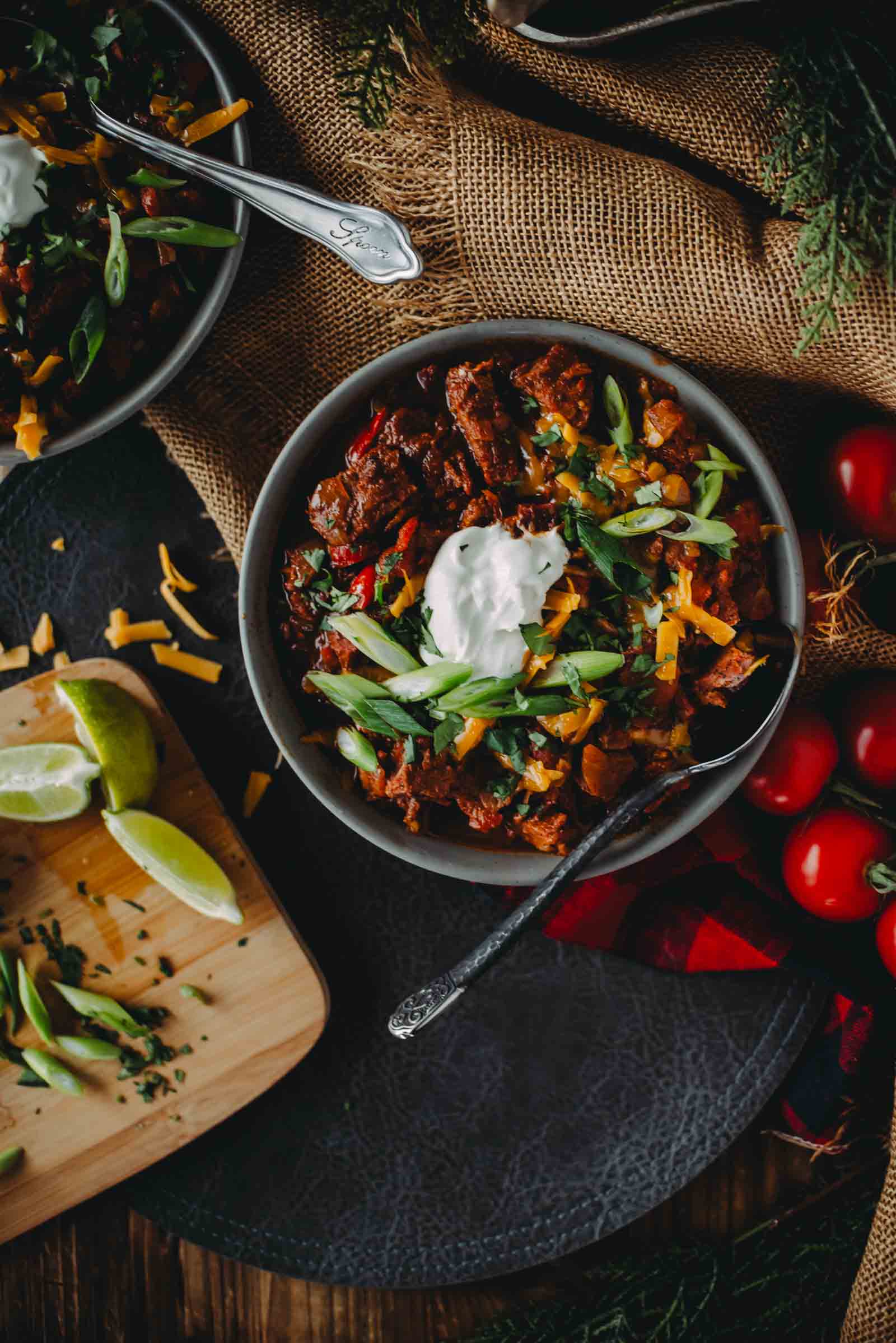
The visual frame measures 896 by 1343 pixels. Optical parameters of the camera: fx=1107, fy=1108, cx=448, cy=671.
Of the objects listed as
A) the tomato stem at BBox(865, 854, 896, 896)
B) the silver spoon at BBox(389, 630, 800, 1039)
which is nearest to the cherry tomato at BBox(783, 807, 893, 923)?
the tomato stem at BBox(865, 854, 896, 896)

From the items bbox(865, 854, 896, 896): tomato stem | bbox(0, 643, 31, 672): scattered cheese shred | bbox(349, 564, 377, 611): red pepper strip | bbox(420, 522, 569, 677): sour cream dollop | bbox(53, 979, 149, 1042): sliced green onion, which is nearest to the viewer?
bbox(420, 522, 569, 677): sour cream dollop

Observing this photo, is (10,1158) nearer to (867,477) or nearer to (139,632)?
(139,632)

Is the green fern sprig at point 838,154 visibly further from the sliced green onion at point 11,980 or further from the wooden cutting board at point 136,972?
the sliced green onion at point 11,980

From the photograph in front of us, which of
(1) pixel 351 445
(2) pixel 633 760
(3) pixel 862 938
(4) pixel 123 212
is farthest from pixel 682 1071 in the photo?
(4) pixel 123 212

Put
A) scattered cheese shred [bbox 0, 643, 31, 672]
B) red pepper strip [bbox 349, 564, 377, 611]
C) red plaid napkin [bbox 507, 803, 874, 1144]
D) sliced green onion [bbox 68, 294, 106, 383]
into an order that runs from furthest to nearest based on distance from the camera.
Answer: scattered cheese shred [bbox 0, 643, 31, 672] → red plaid napkin [bbox 507, 803, 874, 1144] → sliced green onion [bbox 68, 294, 106, 383] → red pepper strip [bbox 349, 564, 377, 611]

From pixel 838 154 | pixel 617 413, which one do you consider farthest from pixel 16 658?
pixel 838 154

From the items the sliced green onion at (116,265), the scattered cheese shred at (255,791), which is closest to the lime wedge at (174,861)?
the scattered cheese shred at (255,791)

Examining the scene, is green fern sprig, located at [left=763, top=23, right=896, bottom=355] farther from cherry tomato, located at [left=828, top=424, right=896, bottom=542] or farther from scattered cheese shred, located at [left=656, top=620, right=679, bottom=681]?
scattered cheese shred, located at [left=656, top=620, right=679, bottom=681]
